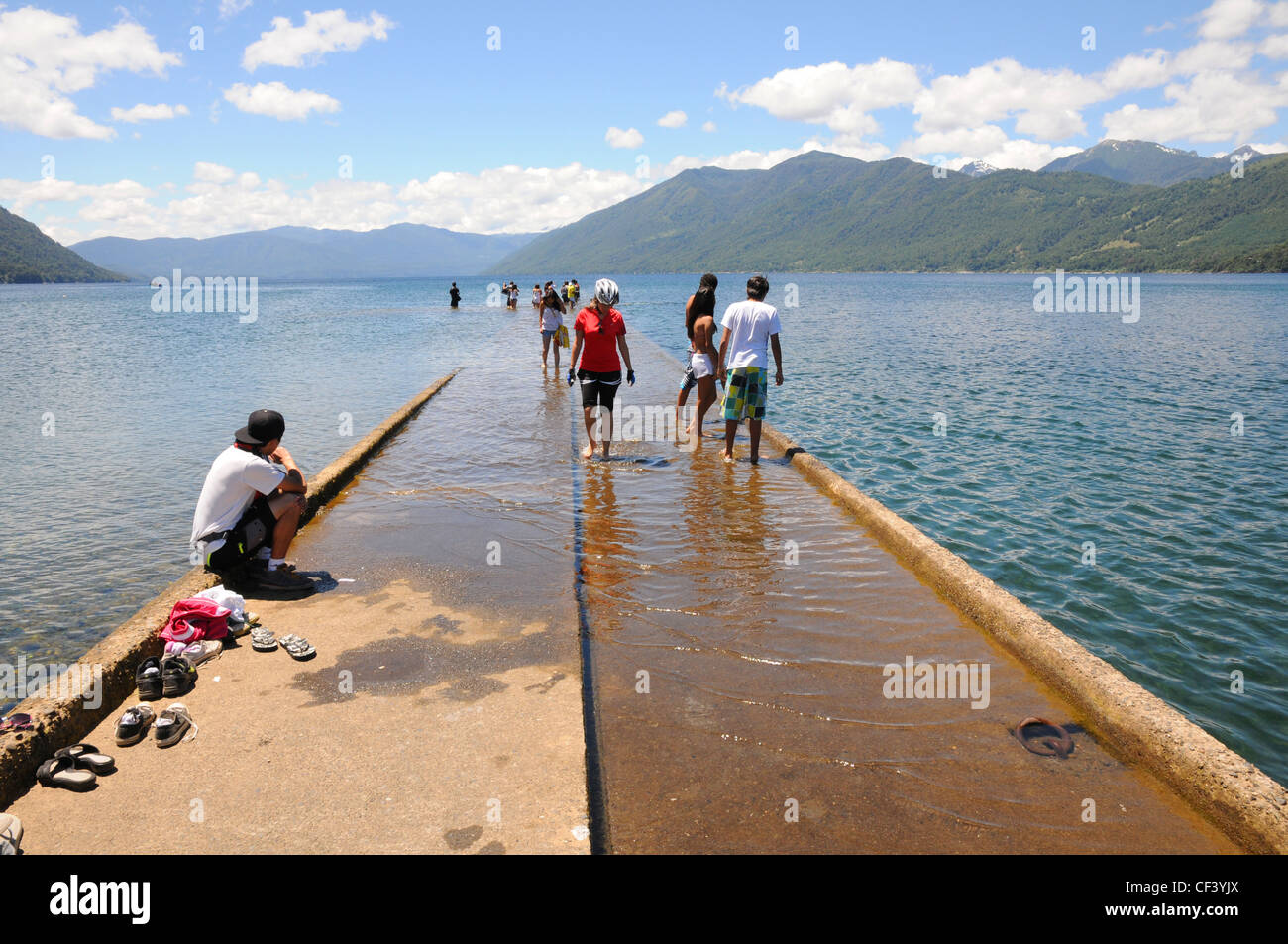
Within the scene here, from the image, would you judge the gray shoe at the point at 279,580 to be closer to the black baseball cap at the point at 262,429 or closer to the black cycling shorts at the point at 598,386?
the black baseball cap at the point at 262,429

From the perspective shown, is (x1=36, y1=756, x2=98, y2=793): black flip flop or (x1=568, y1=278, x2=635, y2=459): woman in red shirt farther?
(x1=568, y1=278, x2=635, y2=459): woman in red shirt

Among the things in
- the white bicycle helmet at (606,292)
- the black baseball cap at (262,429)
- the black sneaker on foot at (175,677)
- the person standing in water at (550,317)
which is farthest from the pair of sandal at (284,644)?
the person standing in water at (550,317)

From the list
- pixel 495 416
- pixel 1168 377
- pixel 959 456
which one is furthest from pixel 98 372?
pixel 1168 377

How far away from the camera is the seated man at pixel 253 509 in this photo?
16.5ft

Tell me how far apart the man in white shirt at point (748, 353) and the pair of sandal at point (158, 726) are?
6.32m

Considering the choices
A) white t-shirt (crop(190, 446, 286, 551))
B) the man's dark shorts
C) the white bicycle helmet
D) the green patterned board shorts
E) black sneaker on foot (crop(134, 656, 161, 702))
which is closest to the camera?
black sneaker on foot (crop(134, 656, 161, 702))

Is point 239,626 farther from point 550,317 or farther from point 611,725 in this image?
point 550,317

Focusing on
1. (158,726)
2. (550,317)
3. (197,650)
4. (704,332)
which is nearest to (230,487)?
(197,650)

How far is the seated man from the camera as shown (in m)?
5.03

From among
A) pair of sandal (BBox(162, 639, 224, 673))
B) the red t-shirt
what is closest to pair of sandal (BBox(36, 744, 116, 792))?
pair of sandal (BBox(162, 639, 224, 673))

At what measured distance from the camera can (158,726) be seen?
3.54m

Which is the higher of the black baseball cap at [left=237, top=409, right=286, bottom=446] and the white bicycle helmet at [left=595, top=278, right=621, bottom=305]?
the white bicycle helmet at [left=595, top=278, right=621, bottom=305]

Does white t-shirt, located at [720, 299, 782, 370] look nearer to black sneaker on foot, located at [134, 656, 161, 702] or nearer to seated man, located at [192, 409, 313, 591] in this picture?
seated man, located at [192, 409, 313, 591]
